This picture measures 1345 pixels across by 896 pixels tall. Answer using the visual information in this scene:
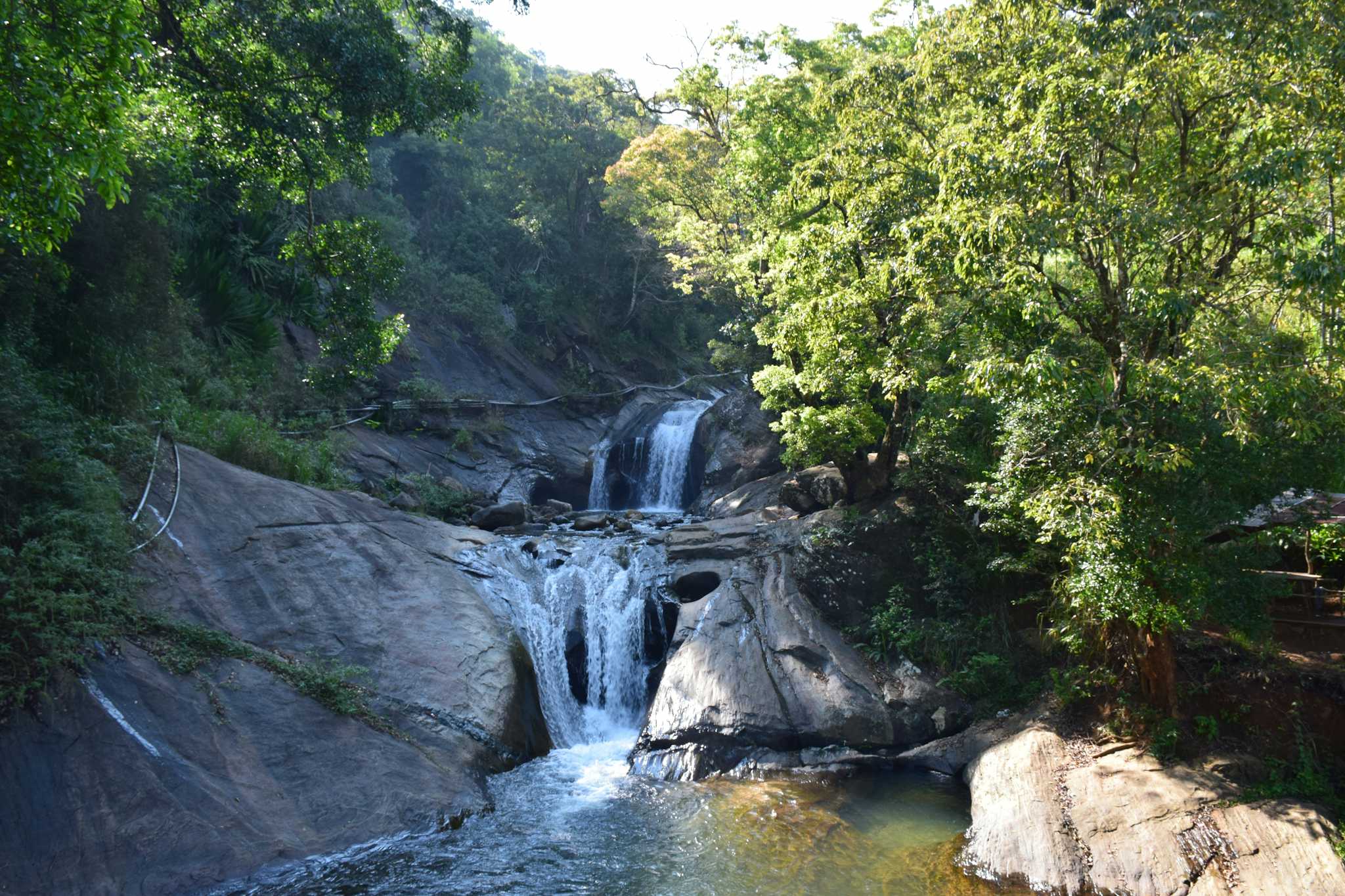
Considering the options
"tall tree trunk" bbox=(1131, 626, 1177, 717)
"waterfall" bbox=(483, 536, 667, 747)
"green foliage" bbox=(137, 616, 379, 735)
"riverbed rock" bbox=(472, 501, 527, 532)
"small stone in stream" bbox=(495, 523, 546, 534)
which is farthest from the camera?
"riverbed rock" bbox=(472, 501, 527, 532)

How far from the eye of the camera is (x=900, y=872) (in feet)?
27.1

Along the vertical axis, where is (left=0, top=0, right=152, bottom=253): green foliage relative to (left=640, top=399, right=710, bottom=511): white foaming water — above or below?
above

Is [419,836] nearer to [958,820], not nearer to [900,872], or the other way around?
[900,872]

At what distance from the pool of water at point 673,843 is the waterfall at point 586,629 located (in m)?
1.70

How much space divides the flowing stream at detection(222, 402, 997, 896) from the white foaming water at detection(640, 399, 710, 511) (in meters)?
10.1

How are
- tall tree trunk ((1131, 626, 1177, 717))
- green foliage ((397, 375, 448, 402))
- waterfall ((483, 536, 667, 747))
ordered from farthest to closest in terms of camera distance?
green foliage ((397, 375, 448, 402)), waterfall ((483, 536, 667, 747)), tall tree trunk ((1131, 626, 1177, 717))

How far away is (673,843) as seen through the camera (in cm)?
875

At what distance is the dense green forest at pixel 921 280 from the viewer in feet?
23.8

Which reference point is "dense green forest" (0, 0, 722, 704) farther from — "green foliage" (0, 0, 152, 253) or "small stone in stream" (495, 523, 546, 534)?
"small stone in stream" (495, 523, 546, 534)

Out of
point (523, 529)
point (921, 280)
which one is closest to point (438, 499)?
point (523, 529)

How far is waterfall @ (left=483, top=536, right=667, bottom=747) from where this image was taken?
1252cm

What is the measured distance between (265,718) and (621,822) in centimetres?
403

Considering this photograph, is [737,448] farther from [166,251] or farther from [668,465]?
[166,251]

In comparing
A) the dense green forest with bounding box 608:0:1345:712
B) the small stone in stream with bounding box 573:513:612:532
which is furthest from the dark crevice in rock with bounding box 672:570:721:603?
the dense green forest with bounding box 608:0:1345:712
